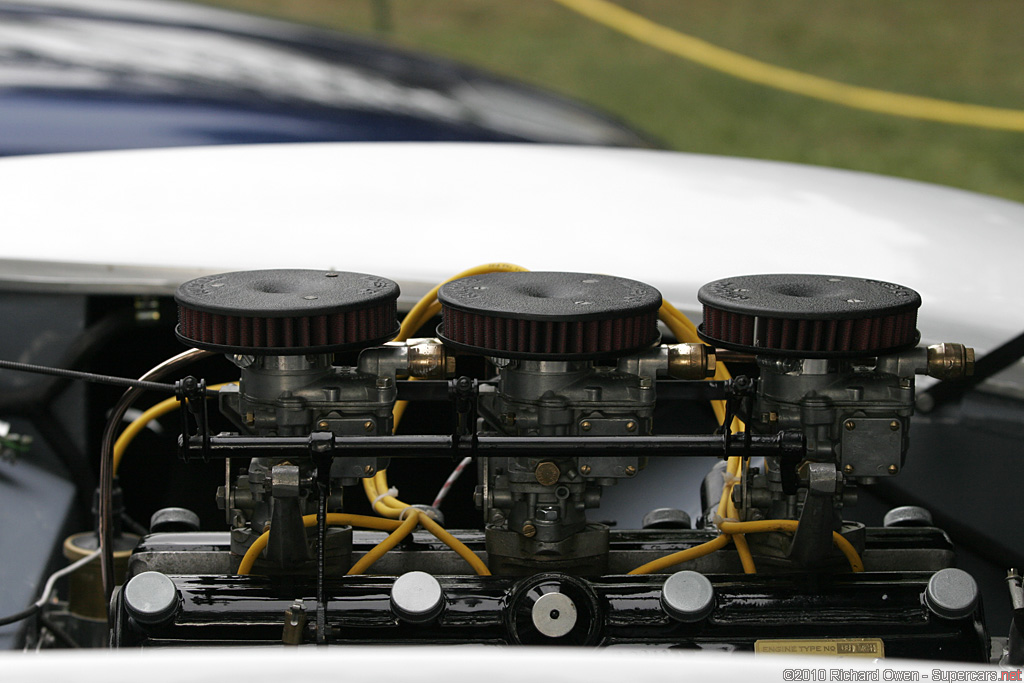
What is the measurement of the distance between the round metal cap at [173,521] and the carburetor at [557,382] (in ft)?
1.30

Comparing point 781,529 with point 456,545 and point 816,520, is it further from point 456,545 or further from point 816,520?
point 456,545

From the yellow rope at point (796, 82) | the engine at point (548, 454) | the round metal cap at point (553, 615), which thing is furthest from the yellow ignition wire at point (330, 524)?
the yellow rope at point (796, 82)

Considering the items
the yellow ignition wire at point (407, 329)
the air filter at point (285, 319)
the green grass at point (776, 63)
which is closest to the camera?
the air filter at point (285, 319)

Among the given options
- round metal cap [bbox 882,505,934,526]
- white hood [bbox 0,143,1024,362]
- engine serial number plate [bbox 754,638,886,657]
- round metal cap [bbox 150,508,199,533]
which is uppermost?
white hood [bbox 0,143,1024,362]

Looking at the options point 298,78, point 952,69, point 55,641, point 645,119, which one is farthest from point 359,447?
point 952,69

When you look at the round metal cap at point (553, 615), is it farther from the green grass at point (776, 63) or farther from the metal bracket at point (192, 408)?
the green grass at point (776, 63)

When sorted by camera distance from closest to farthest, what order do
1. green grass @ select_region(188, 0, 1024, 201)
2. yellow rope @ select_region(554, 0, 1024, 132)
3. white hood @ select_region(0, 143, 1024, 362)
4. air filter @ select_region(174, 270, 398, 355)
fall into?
air filter @ select_region(174, 270, 398, 355) < white hood @ select_region(0, 143, 1024, 362) < green grass @ select_region(188, 0, 1024, 201) < yellow rope @ select_region(554, 0, 1024, 132)

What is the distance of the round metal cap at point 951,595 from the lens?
114 cm

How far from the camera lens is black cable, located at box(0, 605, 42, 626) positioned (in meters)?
1.28

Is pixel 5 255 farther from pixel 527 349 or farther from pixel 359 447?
pixel 527 349

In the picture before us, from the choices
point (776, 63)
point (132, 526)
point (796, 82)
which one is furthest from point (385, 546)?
point (776, 63)

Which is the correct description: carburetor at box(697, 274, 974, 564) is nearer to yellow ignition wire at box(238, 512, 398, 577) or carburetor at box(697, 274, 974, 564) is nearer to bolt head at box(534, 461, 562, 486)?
bolt head at box(534, 461, 562, 486)

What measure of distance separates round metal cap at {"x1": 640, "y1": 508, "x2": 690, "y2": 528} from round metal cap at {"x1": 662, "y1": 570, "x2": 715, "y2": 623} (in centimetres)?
23

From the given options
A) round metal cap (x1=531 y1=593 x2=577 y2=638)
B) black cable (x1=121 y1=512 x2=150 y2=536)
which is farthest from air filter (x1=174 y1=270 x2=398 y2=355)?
black cable (x1=121 y1=512 x2=150 y2=536)
